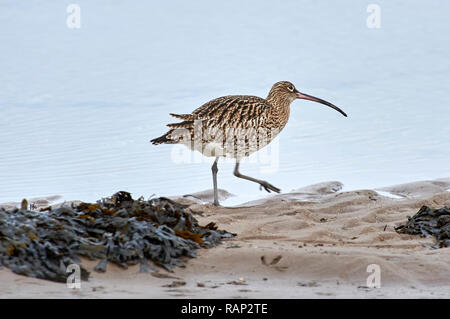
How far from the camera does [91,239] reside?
5.95m

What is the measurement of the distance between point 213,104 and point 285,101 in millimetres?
1538

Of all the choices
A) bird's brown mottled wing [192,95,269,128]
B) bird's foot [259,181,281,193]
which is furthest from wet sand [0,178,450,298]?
bird's brown mottled wing [192,95,269,128]

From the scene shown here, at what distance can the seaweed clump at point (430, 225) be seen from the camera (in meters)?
7.19

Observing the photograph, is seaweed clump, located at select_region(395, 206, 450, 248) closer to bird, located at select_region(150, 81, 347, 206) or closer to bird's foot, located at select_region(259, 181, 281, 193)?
bird, located at select_region(150, 81, 347, 206)

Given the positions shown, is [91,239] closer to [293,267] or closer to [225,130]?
[293,267]

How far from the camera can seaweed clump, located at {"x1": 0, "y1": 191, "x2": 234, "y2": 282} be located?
5473 mm

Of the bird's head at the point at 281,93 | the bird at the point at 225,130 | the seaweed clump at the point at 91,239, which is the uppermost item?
the bird's head at the point at 281,93

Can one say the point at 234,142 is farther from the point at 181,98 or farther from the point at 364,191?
the point at 181,98

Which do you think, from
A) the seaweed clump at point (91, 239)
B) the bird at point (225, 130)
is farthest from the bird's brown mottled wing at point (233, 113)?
the seaweed clump at point (91, 239)

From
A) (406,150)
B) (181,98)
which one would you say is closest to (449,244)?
(406,150)

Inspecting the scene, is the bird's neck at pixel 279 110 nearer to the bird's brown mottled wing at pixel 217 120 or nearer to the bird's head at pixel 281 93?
the bird's head at pixel 281 93

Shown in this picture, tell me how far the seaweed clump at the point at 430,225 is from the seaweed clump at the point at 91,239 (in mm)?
1948

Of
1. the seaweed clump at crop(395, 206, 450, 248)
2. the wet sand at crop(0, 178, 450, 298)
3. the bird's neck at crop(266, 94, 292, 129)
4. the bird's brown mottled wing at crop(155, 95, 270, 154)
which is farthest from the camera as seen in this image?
the bird's neck at crop(266, 94, 292, 129)

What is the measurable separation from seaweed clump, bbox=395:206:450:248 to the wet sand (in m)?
0.11
